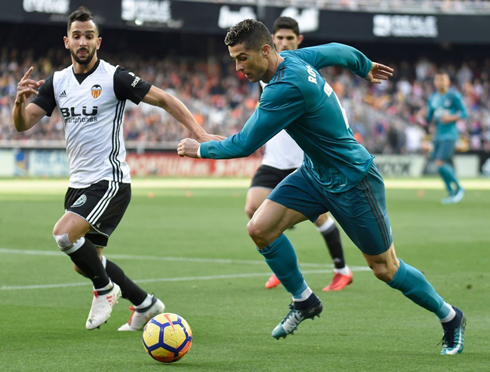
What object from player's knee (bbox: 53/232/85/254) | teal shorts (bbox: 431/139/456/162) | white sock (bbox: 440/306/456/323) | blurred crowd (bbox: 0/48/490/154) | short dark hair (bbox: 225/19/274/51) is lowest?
blurred crowd (bbox: 0/48/490/154)

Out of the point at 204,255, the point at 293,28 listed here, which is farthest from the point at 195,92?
the point at 293,28

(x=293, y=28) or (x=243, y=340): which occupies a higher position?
(x=293, y=28)

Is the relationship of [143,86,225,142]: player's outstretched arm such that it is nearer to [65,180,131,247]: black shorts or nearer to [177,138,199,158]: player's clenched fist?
[65,180,131,247]: black shorts

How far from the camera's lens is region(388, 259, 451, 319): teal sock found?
5875 millimetres

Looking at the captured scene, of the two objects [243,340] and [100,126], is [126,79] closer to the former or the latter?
[100,126]

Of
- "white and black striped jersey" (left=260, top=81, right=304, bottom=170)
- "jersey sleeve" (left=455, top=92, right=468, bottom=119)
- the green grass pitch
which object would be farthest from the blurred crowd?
"white and black striped jersey" (left=260, top=81, right=304, bottom=170)

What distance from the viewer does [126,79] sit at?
6.83 metres

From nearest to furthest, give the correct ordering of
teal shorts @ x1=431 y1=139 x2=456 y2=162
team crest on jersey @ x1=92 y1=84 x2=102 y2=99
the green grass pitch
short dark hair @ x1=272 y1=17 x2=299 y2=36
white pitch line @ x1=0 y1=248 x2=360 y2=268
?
the green grass pitch, team crest on jersey @ x1=92 y1=84 x2=102 y2=99, short dark hair @ x1=272 y1=17 x2=299 y2=36, white pitch line @ x1=0 y1=248 x2=360 y2=268, teal shorts @ x1=431 y1=139 x2=456 y2=162

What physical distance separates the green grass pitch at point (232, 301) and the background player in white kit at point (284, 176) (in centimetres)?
19

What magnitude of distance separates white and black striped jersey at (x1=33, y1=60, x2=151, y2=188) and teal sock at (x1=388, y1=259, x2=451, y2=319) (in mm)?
2332

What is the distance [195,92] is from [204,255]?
2685 cm

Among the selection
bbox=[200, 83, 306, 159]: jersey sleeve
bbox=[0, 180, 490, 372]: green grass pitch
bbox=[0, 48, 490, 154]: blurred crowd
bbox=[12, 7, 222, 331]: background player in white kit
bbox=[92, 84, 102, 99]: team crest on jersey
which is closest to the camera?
bbox=[200, 83, 306, 159]: jersey sleeve

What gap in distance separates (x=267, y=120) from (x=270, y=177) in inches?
144

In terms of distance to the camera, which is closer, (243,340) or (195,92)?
(243,340)
